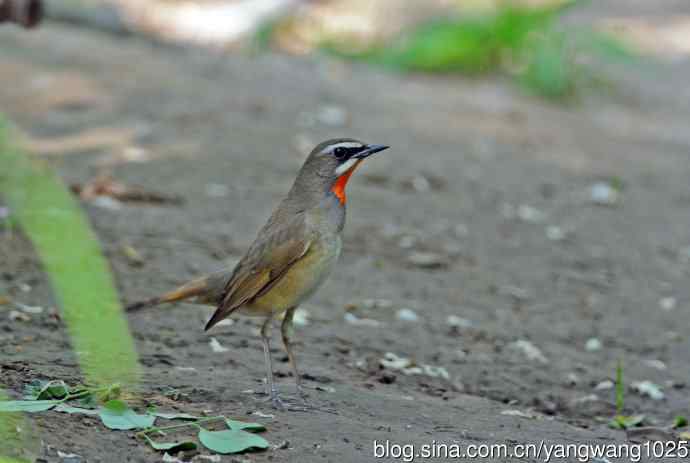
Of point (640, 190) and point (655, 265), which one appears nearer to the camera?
point (655, 265)

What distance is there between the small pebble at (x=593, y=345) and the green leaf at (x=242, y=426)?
2898 millimetres

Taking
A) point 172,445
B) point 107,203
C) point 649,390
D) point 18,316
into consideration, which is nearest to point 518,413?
point 649,390

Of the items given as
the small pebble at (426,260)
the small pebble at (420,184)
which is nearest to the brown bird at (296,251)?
the small pebble at (426,260)

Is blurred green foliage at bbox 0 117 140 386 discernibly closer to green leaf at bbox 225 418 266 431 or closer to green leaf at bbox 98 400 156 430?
Result: green leaf at bbox 98 400 156 430

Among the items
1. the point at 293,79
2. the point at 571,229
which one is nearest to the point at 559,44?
the point at 293,79

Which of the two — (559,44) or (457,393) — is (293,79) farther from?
(457,393)

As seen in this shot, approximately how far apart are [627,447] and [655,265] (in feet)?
12.2

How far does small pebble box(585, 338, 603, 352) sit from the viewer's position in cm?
638

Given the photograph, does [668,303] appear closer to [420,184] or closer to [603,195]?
[603,195]

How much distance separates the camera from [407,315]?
20.9 ft

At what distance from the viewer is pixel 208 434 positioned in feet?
12.5

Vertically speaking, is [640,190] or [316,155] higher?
[316,155]

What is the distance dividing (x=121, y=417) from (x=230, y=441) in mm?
393

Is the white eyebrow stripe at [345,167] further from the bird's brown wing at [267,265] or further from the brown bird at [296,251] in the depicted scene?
the bird's brown wing at [267,265]
